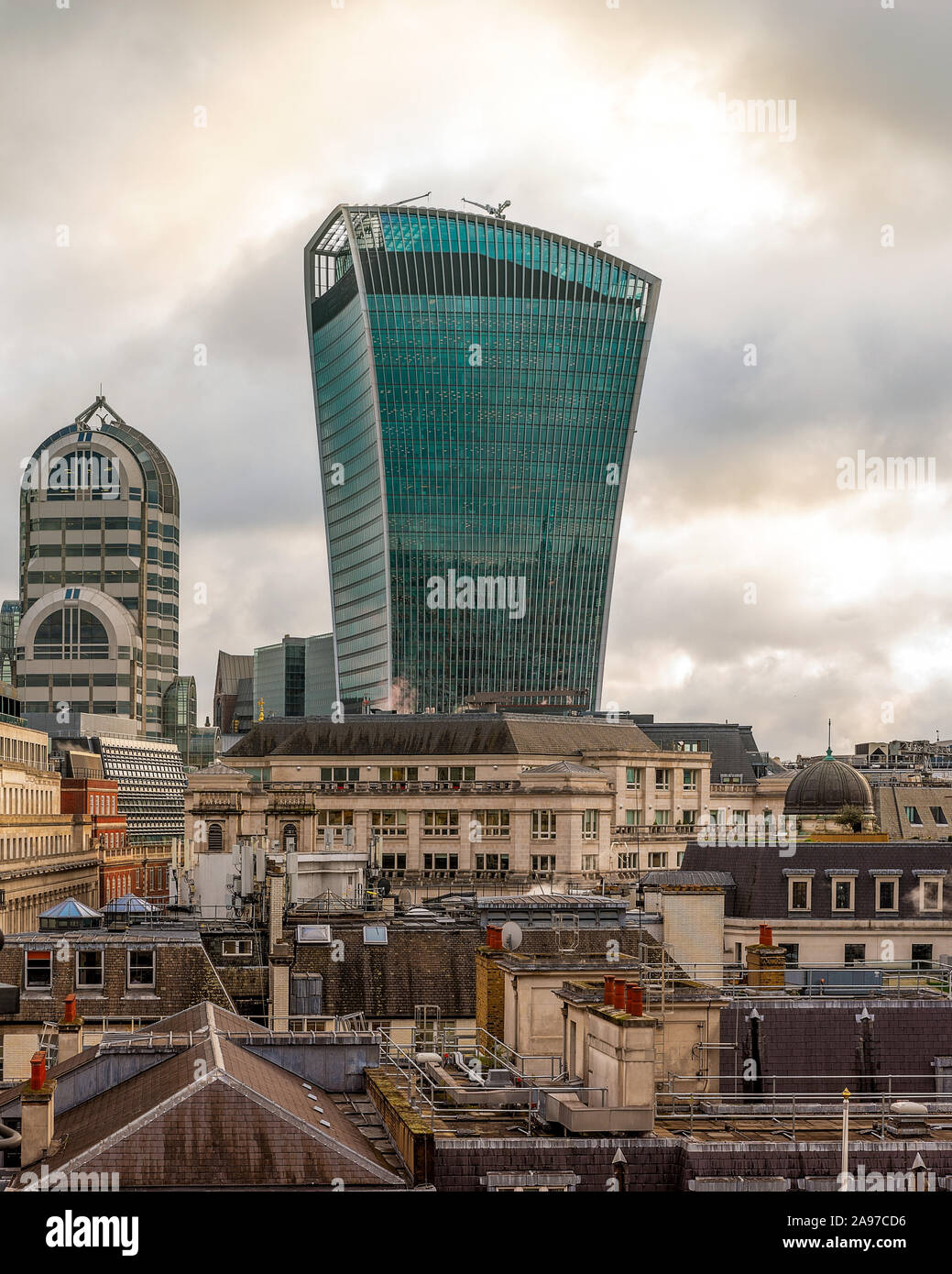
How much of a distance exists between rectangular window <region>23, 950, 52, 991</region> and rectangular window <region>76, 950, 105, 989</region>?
93 cm

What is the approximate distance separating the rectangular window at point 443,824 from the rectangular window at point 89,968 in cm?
7386

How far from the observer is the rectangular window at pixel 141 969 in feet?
180

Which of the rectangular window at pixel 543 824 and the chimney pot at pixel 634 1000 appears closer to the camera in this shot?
the chimney pot at pixel 634 1000

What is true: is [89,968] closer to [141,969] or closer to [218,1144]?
[141,969]

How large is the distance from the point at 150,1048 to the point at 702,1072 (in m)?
11.2

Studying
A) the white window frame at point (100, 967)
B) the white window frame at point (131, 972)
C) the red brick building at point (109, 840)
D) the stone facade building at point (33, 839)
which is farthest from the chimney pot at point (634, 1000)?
the red brick building at point (109, 840)

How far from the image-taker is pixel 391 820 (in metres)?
128

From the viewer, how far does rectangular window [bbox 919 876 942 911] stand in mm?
65312

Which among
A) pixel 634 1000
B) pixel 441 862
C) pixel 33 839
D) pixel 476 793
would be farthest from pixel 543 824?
pixel 634 1000

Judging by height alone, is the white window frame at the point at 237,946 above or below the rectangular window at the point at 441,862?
above

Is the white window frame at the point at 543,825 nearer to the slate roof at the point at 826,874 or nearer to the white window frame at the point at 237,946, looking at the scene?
the slate roof at the point at 826,874

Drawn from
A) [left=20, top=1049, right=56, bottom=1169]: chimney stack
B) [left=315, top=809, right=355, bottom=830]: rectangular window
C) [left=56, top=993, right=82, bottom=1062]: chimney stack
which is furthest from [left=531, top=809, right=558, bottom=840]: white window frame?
[left=20, top=1049, right=56, bottom=1169]: chimney stack

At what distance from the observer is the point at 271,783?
129 m

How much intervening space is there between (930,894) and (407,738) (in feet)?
247
